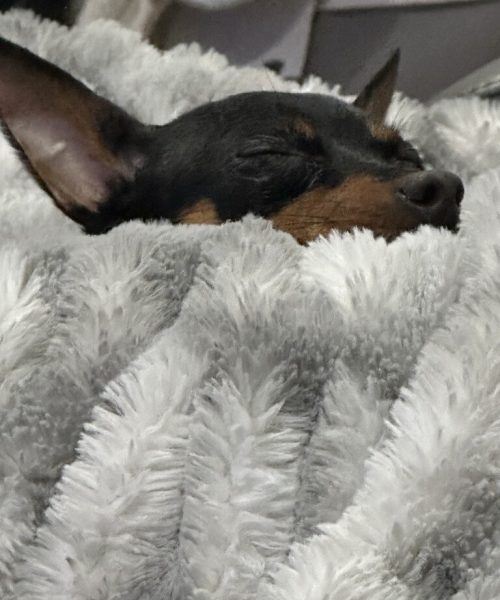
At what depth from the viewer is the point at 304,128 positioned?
3.93 ft

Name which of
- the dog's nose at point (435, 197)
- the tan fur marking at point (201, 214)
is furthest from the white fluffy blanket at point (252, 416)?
the tan fur marking at point (201, 214)

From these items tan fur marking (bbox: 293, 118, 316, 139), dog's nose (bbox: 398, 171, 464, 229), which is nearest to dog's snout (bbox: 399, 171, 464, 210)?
dog's nose (bbox: 398, 171, 464, 229)

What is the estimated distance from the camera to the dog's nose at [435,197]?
0.97 m

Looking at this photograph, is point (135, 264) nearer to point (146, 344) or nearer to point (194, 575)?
point (146, 344)

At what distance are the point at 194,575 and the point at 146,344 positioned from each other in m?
0.18

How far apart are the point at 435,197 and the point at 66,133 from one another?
57 centimetres

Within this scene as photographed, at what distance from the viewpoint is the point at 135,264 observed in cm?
68

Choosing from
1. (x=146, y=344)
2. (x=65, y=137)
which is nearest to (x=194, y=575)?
(x=146, y=344)

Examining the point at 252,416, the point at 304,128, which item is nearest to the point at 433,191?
the point at 304,128

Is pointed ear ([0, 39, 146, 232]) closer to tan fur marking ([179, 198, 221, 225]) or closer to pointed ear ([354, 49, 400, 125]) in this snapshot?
tan fur marking ([179, 198, 221, 225])

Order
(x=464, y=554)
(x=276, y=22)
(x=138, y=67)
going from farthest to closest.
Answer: (x=276, y=22) → (x=138, y=67) → (x=464, y=554)

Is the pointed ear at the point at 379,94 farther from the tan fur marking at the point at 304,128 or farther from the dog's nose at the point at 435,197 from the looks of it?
the dog's nose at the point at 435,197

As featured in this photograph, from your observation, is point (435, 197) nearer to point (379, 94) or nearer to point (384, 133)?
point (384, 133)

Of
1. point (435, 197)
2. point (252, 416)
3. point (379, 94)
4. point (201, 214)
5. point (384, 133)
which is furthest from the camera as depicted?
Result: point (379, 94)
